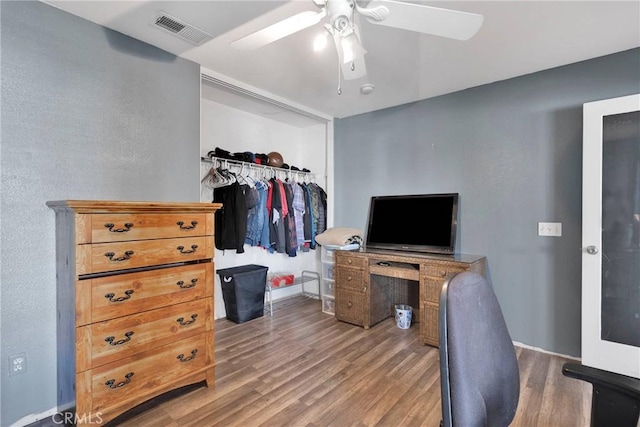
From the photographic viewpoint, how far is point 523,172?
2.77 metres

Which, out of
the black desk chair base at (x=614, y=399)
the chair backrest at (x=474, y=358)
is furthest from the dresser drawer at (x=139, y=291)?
the black desk chair base at (x=614, y=399)

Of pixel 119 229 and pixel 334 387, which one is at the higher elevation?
pixel 119 229

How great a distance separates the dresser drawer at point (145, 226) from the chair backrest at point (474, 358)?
168 cm

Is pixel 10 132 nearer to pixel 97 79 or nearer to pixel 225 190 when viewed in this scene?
pixel 97 79

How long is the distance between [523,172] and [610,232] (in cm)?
78

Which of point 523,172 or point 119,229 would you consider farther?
point 523,172

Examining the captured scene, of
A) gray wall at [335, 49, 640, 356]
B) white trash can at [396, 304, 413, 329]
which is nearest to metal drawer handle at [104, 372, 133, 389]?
white trash can at [396, 304, 413, 329]

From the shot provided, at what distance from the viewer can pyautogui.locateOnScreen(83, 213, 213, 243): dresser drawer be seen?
1.63 meters

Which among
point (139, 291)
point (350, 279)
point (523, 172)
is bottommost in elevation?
point (350, 279)

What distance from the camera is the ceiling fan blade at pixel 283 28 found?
1445 millimetres

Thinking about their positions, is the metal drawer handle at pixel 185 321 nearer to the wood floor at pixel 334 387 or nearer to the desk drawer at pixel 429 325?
the wood floor at pixel 334 387

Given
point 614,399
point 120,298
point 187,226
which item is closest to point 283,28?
point 187,226

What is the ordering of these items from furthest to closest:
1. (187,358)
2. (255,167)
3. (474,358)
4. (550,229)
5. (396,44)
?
(255,167)
(550,229)
(396,44)
(187,358)
(474,358)

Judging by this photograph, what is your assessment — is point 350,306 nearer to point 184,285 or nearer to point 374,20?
point 184,285
